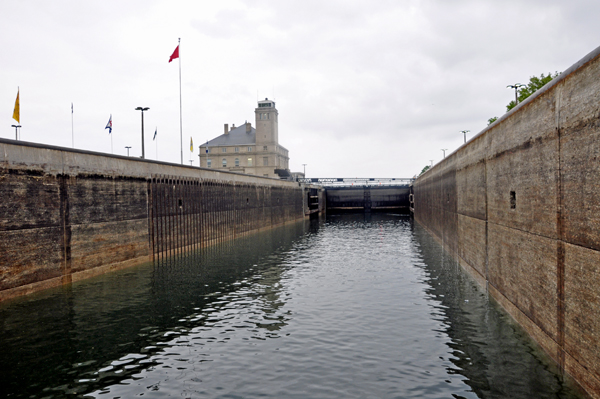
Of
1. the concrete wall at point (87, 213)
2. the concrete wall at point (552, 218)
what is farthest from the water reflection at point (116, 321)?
the concrete wall at point (552, 218)

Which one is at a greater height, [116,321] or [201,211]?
[201,211]

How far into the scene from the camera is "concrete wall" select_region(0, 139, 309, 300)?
17.3 m

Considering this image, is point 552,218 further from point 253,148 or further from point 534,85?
point 253,148

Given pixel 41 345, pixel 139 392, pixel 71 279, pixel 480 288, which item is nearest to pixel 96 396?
pixel 139 392

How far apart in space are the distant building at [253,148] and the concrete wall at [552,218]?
86.3m

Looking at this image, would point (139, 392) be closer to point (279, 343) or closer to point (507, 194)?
point (279, 343)

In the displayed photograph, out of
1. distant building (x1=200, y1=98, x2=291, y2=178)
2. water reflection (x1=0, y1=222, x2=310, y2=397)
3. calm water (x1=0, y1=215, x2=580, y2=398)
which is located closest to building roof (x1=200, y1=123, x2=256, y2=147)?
distant building (x1=200, y1=98, x2=291, y2=178)

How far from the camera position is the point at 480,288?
61.0 ft

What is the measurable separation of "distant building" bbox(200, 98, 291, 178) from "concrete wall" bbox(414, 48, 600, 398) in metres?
86.3

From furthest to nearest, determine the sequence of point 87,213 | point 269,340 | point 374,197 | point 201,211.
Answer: point 374,197, point 201,211, point 87,213, point 269,340

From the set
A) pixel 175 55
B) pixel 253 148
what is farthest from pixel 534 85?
pixel 253 148

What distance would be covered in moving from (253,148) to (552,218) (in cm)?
9647

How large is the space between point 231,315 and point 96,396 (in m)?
6.15

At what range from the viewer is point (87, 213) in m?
21.5
